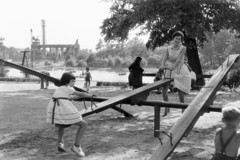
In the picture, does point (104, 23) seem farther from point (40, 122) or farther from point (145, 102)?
point (145, 102)

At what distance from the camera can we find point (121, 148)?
4.52 metres

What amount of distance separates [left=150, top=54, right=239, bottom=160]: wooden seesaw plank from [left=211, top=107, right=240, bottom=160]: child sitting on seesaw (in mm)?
420

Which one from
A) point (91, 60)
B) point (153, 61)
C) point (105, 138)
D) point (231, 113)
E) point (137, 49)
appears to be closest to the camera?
point (231, 113)

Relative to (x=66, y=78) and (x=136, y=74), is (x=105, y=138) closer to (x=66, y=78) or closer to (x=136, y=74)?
(x=66, y=78)

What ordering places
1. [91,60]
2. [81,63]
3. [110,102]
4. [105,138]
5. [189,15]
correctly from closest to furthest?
[110,102] → [105,138] → [189,15] → [81,63] → [91,60]

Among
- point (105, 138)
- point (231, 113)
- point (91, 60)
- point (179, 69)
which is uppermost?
point (91, 60)

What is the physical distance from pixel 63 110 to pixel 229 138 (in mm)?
2037

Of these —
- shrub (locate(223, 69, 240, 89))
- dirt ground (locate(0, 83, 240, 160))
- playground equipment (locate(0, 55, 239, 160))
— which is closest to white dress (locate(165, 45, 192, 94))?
playground equipment (locate(0, 55, 239, 160))

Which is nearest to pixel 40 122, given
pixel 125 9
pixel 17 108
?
pixel 17 108

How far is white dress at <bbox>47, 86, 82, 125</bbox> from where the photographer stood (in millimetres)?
4043

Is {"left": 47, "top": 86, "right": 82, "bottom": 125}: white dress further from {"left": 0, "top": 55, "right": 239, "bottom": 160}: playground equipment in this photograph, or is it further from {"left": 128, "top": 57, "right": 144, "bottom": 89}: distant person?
{"left": 128, "top": 57, "right": 144, "bottom": 89}: distant person

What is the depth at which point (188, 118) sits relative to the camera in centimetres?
363

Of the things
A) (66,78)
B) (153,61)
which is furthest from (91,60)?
(66,78)

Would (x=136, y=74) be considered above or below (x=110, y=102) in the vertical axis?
above
